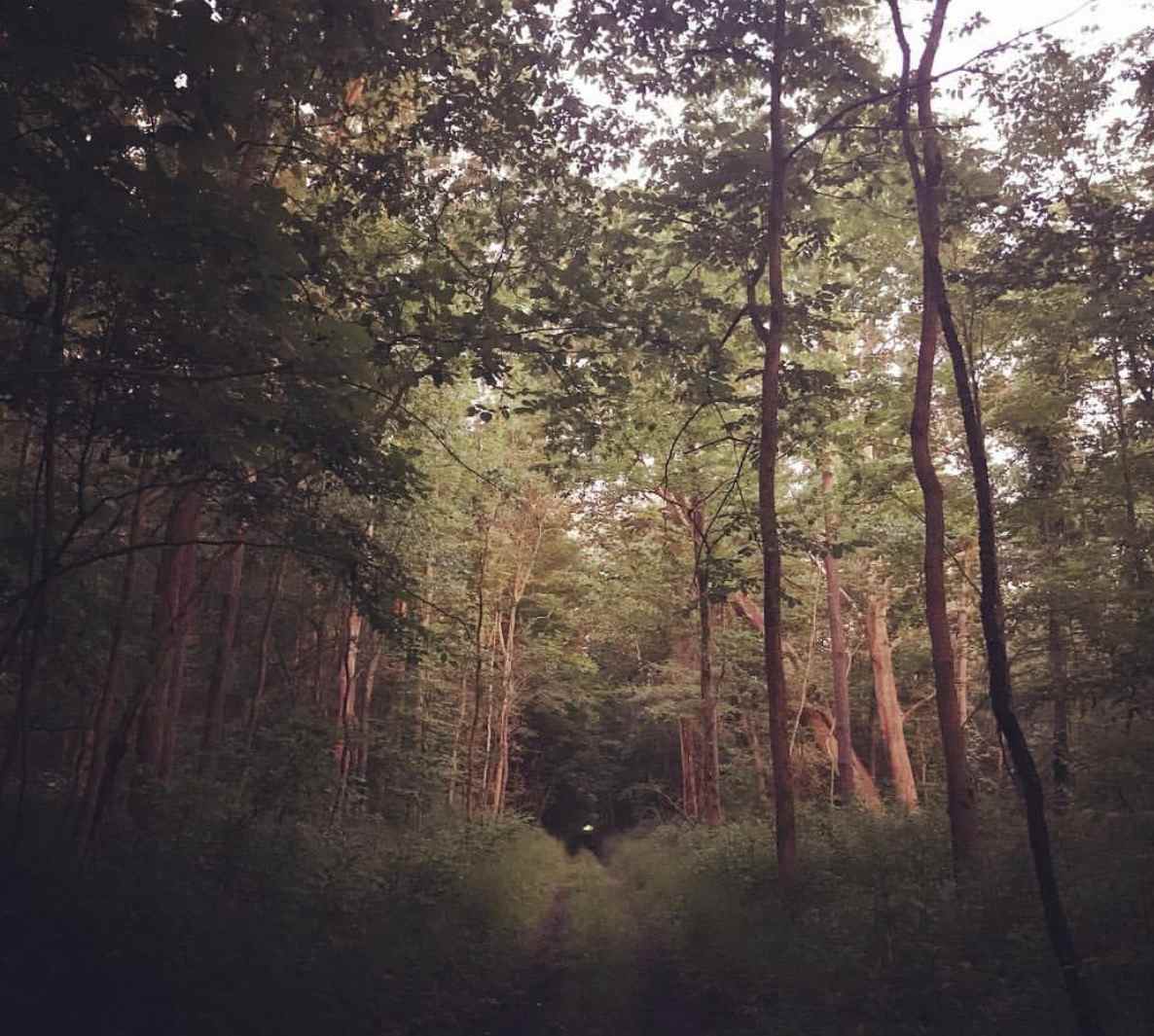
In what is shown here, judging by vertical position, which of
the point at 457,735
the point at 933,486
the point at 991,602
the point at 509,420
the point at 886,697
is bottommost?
the point at 991,602

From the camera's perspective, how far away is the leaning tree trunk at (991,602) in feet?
18.6

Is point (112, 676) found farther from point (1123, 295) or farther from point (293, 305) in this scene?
point (1123, 295)

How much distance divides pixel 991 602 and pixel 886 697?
53.9ft

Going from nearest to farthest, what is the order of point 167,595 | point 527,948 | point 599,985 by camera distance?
point 599,985 < point 167,595 < point 527,948

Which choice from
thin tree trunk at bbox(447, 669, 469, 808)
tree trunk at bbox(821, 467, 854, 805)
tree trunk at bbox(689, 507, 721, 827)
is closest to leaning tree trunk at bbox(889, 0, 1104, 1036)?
tree trunk at bbox(689, 507, 721, 827)

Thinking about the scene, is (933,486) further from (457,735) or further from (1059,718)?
(457,735)

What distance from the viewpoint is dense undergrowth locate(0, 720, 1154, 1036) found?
227 inches

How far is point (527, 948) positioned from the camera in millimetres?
10383

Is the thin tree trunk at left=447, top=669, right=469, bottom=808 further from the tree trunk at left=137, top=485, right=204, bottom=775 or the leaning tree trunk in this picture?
the leaning tree trunk

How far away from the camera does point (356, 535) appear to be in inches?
274

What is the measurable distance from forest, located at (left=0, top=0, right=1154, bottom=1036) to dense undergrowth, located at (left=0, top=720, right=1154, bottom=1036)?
0.17ft

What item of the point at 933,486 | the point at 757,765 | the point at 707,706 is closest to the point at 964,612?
the point at 757,765

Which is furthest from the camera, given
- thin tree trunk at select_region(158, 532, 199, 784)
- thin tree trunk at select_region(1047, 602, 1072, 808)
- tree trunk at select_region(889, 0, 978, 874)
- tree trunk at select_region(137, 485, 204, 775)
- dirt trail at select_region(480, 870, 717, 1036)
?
thin tree trunk at select_region(1047, 602, 1072, 808)

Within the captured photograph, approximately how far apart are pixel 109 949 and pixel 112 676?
2834 mm
